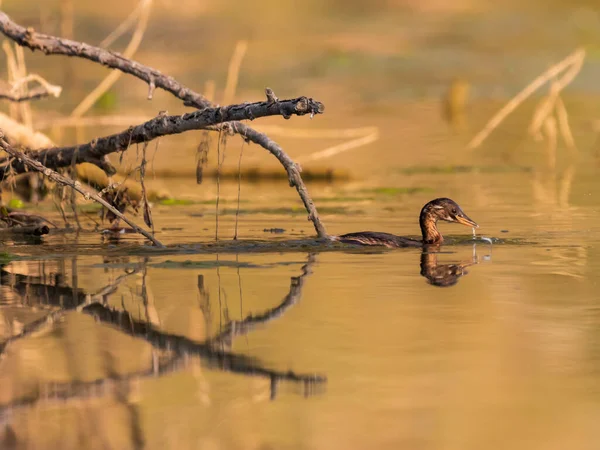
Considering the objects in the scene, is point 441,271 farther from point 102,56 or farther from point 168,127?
point 102,56

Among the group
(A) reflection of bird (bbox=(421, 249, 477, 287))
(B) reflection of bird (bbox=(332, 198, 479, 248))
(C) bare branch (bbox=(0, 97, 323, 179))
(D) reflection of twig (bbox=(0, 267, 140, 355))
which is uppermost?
(C) bare branch (bbox=(0, 97, 323, 179))

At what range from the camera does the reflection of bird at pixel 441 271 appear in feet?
30.5

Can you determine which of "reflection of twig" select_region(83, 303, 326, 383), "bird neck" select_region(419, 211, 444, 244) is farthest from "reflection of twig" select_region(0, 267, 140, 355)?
"bird neck" select_region(419, 211, 444, 244)

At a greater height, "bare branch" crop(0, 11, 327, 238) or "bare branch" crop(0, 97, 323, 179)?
"bare branch" crop(0, 11, 327, 238)

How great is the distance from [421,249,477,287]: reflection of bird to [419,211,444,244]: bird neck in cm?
80

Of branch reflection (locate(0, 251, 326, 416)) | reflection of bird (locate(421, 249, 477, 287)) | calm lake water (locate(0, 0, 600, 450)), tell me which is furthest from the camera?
reflection of bird (locate(421, 249, 477, 287))

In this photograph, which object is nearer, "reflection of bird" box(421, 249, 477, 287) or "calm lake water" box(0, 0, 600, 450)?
"calm lake water" box(0, 0, 600, 450)

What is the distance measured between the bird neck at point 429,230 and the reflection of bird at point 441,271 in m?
0.80

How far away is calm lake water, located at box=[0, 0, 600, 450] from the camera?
539cm

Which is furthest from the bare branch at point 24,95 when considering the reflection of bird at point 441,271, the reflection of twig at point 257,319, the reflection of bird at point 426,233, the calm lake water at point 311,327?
the reflection of twig at point 257,319

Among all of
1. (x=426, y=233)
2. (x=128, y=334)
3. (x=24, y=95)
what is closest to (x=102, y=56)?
(x=24, y=95)

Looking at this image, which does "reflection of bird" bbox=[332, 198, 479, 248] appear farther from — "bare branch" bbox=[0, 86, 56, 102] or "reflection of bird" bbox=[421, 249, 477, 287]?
"bare branch" bbox=[0, 86, 56, 102]

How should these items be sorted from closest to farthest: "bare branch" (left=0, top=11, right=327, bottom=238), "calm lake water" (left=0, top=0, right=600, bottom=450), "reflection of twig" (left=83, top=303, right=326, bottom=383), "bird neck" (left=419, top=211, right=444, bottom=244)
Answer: "calm lake water" (left=0, top=0, right=600, bottom=450)
"reflection of twig" (left=83, top=303, right=326, bottom=383)
"bird neck" (left=419, top=211, right=444, bottom=244)
"bare branch" (left=0, top=11, right=327, bottom=238)

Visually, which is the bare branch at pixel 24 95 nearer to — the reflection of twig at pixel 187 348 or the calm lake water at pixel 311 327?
the calm lake water at pixel 311 327
